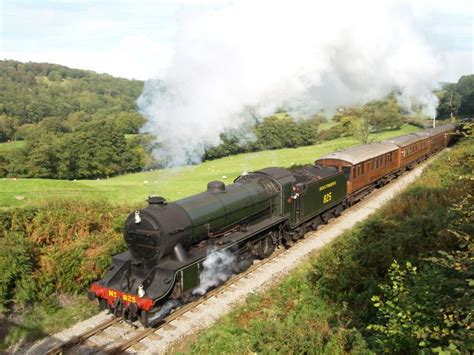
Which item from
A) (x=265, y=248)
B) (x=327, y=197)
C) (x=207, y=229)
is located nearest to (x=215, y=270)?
(x=207, y=229)

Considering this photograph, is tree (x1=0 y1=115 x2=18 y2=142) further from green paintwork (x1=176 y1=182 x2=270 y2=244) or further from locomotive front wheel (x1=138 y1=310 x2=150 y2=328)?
locomotive front wheel (x1=138 y1=310 x2=150 y2=328)

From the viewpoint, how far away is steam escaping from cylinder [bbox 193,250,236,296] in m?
11.5

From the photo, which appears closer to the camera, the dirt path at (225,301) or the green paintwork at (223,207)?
the dirt path at (225,301)

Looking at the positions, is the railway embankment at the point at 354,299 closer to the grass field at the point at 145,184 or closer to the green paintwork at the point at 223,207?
the green paintwork at the point at 223,207

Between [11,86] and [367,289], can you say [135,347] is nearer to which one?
[367,289]

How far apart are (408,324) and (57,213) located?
12193 millimetres

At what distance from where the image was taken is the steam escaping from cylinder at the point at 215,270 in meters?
11.5

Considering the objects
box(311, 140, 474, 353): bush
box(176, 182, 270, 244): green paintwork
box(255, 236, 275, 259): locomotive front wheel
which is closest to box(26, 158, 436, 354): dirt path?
box(255, 236, 275, 259): locomotive front wheel

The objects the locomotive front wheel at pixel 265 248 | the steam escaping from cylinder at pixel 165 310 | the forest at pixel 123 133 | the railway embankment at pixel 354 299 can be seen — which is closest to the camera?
the railway embankment at pixel 354 299

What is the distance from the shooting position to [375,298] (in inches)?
257

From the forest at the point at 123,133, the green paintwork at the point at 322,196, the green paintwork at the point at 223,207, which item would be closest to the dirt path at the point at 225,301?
the green paintwork at the point at 322,196

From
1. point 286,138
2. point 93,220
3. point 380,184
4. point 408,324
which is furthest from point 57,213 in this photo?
point 286,138

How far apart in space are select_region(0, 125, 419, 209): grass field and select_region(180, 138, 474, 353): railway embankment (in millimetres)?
6127

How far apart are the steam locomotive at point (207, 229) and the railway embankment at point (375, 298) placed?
157 centimetres
